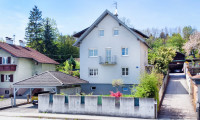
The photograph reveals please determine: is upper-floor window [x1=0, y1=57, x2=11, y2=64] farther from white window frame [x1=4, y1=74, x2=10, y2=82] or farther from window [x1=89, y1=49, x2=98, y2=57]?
window [x1=89, y1=49, x2=98, y2=57]

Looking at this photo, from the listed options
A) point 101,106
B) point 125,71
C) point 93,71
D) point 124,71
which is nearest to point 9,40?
point 93,71

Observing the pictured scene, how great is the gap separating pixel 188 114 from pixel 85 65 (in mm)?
16483

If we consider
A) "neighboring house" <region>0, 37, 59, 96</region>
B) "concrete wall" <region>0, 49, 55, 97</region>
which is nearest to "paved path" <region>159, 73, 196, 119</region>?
"neighboring house" <region>0, 37, 59, 96</region>

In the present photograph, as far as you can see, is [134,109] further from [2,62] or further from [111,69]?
[2,62]

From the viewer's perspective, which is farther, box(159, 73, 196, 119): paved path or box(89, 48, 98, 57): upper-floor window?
box(89, 48, 98, 57): upper-floor window

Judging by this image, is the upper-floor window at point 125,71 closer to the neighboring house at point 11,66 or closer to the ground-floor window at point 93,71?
the ground-floor window at point 93,71

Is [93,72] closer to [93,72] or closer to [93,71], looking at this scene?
[93,72]

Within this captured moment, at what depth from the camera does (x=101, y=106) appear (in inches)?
707

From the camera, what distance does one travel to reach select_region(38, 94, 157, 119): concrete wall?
16.7 m

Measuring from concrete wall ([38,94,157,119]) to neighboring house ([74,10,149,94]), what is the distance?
11.5 m

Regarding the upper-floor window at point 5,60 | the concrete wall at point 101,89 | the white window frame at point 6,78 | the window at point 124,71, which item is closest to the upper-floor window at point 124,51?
the window at point 124,71

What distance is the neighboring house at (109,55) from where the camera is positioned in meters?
29.2

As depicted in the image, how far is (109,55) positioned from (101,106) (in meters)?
13.3

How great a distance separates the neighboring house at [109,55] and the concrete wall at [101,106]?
37.9ft
